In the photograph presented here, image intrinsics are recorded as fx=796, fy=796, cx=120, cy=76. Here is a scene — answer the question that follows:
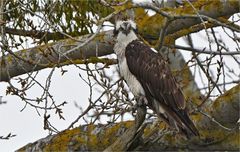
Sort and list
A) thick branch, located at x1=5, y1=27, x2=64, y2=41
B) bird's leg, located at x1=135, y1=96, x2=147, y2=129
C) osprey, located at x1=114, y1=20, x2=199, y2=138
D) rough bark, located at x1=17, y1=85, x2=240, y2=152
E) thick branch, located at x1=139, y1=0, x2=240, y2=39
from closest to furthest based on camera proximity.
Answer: bird's leg, located at x1=135, y1=96, x2=147, y2=129 < rough bark, located at x1=17, y1=85, x2=240, y2=152 < osprey, located at x1=114, y1=20, x2=199, y2=138 < thick branch, located at x1=139, y1=0, x2=240, y2=39 < thick branch, located at x1=5, y1=27, x2=64, y2=41

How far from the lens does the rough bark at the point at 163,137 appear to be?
531cm

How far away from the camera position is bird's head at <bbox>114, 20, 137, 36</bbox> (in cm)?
580

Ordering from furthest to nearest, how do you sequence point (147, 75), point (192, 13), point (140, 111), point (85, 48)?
point (85, 48) → point (192, 13) → point (147, 75) → point (140, 111)

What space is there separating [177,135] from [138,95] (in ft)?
1.31

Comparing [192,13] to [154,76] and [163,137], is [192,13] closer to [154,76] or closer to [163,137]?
[154,76]

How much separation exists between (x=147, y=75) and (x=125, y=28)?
385 mm

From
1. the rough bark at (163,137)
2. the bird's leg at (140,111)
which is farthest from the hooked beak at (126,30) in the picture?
the rough bark at (163,137)

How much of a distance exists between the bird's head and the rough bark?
2.16 feet

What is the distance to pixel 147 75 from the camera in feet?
18.8

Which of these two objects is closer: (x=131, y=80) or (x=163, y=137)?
(x=163, y=137)

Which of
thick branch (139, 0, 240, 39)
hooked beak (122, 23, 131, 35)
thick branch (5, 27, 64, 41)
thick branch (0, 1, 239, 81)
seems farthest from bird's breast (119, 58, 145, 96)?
thick branch (5, 27, 64, 41)

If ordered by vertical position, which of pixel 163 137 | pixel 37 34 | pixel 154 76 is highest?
pixel 37 34

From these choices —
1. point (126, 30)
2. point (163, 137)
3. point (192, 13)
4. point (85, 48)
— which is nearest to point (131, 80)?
point (126, 30)

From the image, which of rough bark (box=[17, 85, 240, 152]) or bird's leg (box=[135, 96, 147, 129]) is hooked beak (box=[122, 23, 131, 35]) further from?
rough bark (box=[17, 85, 240, 152])
